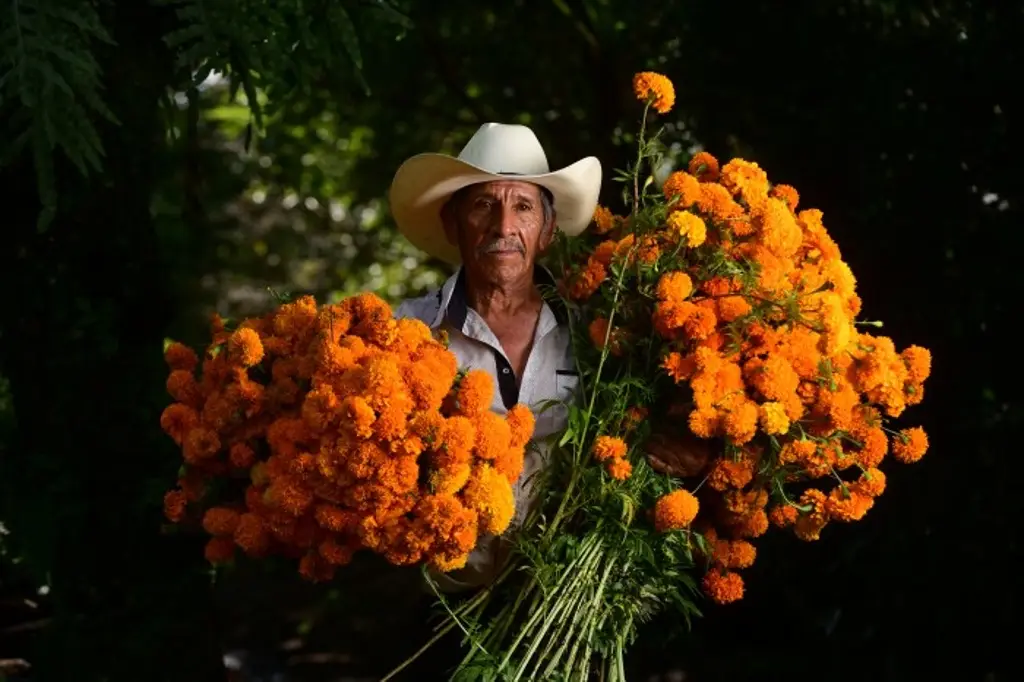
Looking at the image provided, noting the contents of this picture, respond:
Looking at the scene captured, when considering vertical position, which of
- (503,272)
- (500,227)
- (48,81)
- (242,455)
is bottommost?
(242,455)

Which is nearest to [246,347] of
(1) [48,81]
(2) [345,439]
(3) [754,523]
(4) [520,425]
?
(2) [345,439]

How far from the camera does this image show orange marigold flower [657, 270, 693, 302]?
9.33 ft

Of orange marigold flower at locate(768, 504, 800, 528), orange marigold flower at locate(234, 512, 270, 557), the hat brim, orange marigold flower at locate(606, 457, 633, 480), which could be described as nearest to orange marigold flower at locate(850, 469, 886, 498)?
orange marigold flower at locate(768, 504, 800, 528)

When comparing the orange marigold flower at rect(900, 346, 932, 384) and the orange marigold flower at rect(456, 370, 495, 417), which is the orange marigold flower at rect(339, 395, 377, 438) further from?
the orange marigold flower at rect(900, 346, 932, 384)

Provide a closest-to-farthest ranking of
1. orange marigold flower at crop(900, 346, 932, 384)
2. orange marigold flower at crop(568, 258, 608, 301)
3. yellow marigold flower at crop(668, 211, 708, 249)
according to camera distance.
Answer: yellow marigold flower at crop(668, 211, 708, 249) < orange marigold flower at crop(900, 346, 932, 384) < orange marigold flower at crop(568, 258, 608, 301)

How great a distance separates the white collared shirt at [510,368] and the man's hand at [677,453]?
9.1 inches

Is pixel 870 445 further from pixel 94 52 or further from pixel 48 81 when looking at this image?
pixel 94 52

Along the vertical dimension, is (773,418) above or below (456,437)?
above

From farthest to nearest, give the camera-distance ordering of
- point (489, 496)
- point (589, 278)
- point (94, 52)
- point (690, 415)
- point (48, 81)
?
point (94, 52)
point (48, 81)
point (589, 278)
point (690, 415)
point (489, 496)

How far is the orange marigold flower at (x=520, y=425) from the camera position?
2.80m

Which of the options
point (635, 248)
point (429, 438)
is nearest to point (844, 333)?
point (635, 248)

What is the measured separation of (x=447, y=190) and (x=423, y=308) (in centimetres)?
29

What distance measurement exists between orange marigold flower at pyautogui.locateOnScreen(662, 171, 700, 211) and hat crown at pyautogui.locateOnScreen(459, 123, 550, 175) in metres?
0.46

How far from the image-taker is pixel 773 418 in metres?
2.75
